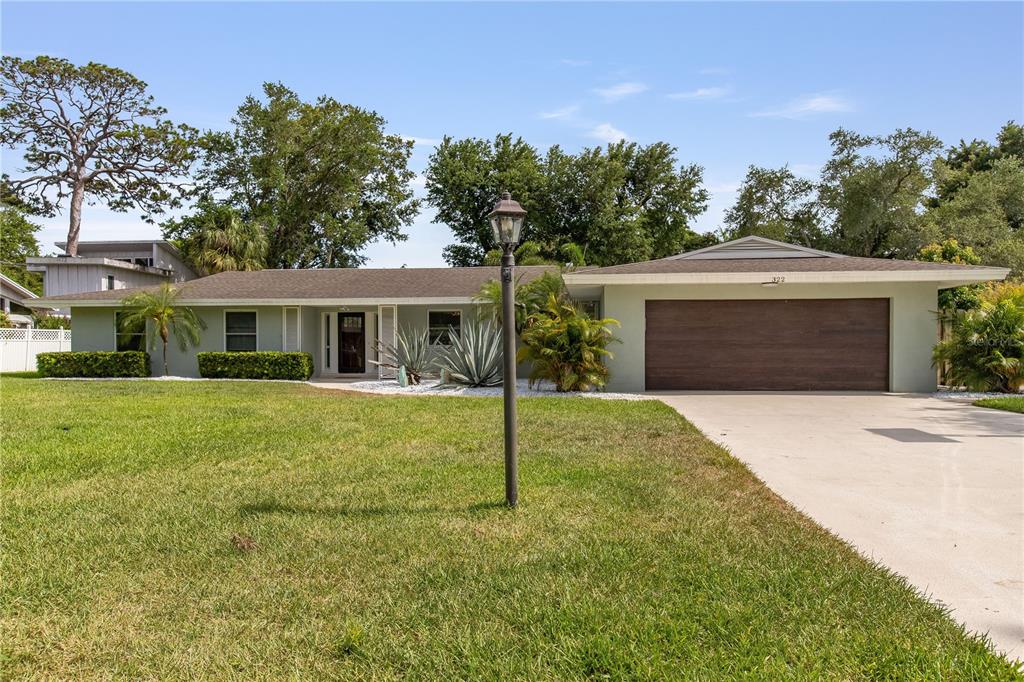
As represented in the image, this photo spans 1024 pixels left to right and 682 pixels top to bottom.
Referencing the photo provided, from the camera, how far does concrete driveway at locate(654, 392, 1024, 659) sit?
349 centimetres

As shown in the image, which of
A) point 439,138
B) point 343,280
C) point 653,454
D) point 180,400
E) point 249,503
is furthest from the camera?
point 439,138

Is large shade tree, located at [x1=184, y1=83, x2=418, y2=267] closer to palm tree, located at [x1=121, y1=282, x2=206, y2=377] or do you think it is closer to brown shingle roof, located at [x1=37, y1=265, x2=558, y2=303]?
brown shingle roof, located at [x1=37, y1=265, x2=558, y2=303]

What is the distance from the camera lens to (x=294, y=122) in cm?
3275

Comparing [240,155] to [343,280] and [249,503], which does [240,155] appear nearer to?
[343,280]

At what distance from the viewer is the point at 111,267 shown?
91.2ft

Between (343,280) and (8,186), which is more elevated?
(8,186)

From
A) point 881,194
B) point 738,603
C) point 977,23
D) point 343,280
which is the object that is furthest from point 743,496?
point 881,194

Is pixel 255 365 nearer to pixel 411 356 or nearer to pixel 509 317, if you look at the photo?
pixel 411 356

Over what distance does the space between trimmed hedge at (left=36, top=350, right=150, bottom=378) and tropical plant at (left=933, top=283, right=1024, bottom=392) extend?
789 inches

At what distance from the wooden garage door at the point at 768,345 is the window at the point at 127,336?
48.8ft

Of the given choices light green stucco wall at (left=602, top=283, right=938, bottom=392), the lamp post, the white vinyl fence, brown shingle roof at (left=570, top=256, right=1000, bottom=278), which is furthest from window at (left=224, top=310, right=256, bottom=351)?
the lamp post

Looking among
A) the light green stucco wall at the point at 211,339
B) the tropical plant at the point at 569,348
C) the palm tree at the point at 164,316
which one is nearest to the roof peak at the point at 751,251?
the tropical plant at the point at 569,348

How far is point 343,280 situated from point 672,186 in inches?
810

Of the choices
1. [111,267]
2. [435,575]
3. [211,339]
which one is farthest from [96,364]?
[435,575]
